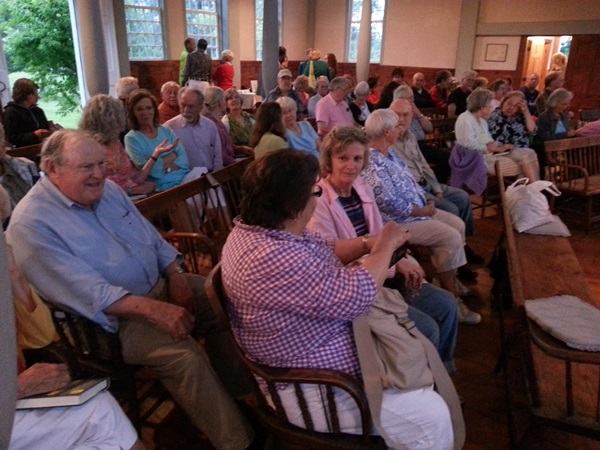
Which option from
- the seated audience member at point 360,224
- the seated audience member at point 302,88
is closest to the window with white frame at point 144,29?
the seated audience member at point 302,88

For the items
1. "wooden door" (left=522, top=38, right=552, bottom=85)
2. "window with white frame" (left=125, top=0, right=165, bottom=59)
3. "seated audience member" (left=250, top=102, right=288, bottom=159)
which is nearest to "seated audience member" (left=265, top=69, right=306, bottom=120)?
"seated audience member" (left=250, top=102, right=288, bottom=159)

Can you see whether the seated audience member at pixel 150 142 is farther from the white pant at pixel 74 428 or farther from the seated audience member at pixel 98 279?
the white pant at pixel 74 428

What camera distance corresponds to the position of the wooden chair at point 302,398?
50.9 inches

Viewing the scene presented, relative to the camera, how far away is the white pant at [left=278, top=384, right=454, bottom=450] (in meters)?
1.36

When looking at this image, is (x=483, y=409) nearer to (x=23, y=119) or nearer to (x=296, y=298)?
(x=296, y=298)

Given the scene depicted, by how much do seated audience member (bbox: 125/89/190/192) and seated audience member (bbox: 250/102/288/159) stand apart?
0.60m

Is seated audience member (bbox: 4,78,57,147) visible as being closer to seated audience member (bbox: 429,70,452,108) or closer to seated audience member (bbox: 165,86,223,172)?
seated audience member (bbox: 165,86,223,172)

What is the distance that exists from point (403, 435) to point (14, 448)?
1.03 meters

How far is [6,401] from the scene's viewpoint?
0.60 m

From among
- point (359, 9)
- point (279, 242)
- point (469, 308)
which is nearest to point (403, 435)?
point (279, 242)

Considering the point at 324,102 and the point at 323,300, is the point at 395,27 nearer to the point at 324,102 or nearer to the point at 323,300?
the point at 324,102

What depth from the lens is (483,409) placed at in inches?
84.7

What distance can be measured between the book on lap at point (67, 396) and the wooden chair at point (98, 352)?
30 centimetres

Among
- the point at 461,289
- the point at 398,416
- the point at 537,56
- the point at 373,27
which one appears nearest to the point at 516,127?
the point at 461,289
